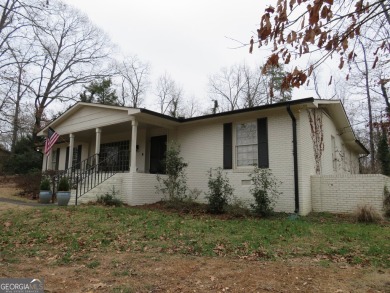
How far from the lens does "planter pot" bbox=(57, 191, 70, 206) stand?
1088 cm

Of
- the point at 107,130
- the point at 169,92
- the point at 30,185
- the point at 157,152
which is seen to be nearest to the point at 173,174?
the point at 157,152

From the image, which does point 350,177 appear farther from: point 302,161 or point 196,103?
point 196,103

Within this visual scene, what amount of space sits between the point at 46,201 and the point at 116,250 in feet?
25.8

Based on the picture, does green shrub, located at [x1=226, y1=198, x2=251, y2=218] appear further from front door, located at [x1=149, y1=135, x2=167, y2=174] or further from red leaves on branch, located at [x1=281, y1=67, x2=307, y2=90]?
red leaves on branch, located at [x1=281, y1=67, x2=307, y2=90]

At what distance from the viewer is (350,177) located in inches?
391

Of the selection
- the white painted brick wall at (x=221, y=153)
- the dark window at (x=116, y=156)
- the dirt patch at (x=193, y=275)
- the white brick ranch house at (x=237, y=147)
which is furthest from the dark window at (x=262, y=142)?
the dark window at (x=116, y=156)

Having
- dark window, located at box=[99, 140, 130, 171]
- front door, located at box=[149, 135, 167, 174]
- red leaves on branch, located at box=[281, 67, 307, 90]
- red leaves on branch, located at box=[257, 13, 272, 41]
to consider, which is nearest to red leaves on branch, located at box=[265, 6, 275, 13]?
red leaves on branch, located at box=[257, 13, 272, 41]

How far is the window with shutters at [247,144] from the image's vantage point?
11219 millimetres

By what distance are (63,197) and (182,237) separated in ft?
20.9

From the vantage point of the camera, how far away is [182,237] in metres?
6.36

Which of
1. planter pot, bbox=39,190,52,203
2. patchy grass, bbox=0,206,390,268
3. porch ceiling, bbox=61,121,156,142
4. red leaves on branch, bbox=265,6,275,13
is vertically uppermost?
porch ceiling, bbox=61,121,156,142

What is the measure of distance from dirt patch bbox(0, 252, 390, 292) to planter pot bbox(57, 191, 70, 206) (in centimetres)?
603

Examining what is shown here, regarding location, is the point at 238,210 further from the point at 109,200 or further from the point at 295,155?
the point at 109,200

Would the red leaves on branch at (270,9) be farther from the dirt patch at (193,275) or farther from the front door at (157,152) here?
the front door at (157,152)
